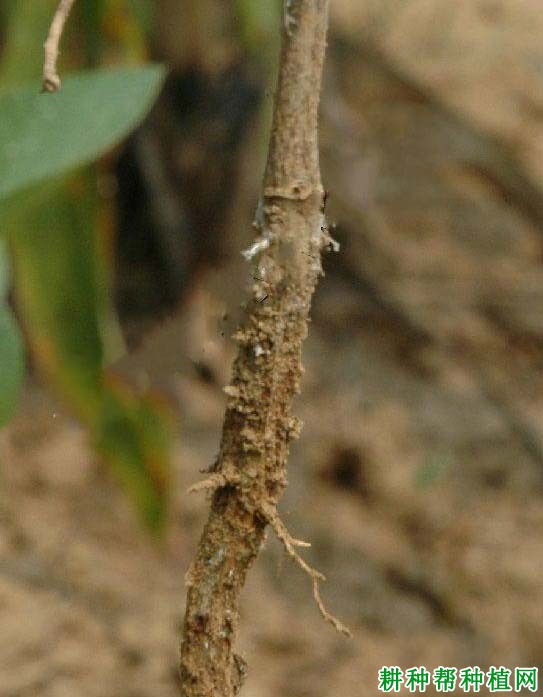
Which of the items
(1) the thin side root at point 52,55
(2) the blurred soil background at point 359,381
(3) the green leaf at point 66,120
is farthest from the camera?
(2) the blurred soil background at point 359,381

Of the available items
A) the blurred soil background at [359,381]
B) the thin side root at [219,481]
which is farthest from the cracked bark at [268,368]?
the blurred soil background at [359,381]

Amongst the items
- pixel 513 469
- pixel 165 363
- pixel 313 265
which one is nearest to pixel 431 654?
pixel 513 469

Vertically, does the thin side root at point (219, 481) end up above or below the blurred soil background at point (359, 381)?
below

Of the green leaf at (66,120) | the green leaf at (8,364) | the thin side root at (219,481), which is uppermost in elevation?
the green leaf at (66,120)

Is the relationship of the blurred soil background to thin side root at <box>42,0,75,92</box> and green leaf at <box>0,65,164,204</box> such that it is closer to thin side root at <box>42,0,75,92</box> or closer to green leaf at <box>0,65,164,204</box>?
green leaf at <box>0,65,164,204</box>

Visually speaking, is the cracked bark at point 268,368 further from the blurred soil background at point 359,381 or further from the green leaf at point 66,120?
the blurred soil background at point 359,381

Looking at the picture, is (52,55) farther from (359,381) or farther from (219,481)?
(359,381)
